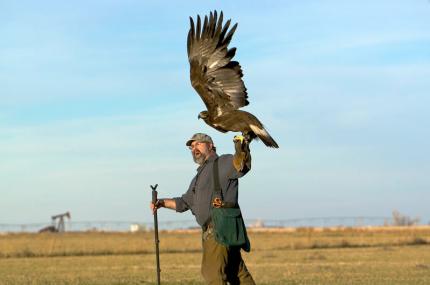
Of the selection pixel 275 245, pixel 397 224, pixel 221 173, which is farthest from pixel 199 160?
pixel 397 224

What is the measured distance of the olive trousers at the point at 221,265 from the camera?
9305mm

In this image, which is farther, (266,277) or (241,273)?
(266,277)

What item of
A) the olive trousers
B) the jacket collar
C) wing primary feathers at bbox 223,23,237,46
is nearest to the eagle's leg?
the jacket collar

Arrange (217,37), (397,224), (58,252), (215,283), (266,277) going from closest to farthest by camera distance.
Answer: (215,283), (217,37), (266,277), (58,252), (397,224)

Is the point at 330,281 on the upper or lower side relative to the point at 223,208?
lower

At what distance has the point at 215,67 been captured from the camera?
10406 millimetres

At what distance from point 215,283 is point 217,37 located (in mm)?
2721

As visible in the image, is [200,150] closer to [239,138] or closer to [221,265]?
[239,138]

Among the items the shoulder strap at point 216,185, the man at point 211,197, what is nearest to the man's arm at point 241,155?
the man at point 211,197

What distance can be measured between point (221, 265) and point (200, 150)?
121cm

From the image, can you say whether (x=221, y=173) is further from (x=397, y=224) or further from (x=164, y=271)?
(x=397, y=224)

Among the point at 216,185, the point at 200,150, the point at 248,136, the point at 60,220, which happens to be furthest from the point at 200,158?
the point at 60,220

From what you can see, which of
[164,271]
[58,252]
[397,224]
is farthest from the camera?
[397,224]

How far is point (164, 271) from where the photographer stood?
22062 mm
